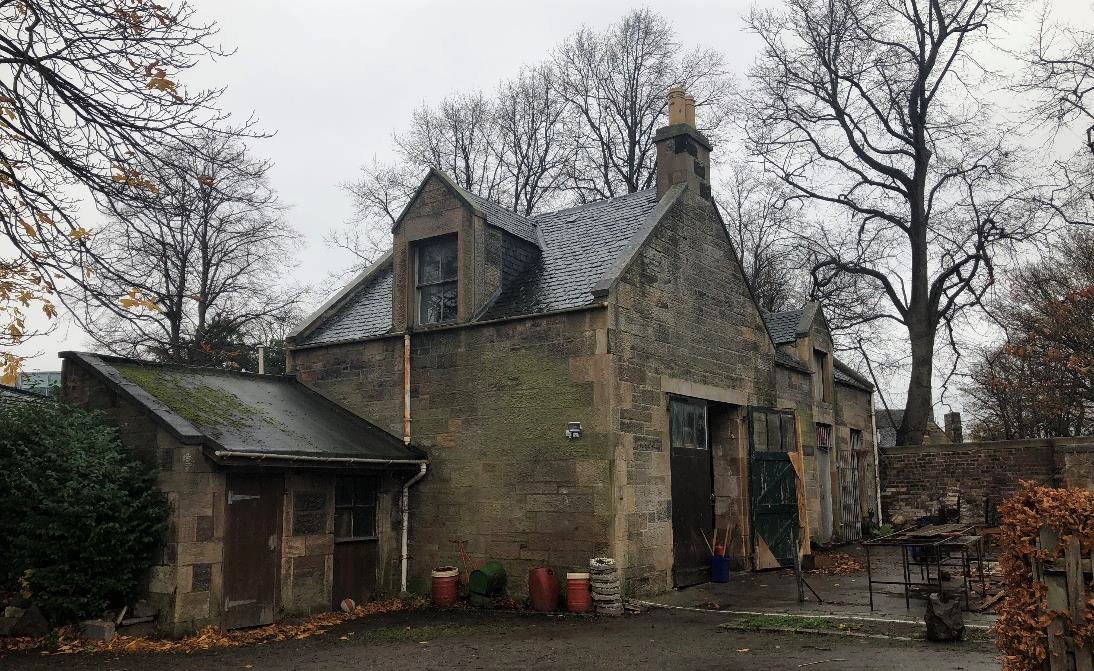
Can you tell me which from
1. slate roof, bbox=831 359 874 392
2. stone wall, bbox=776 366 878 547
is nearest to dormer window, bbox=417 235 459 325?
stone wall, bbox=776 366 878 547

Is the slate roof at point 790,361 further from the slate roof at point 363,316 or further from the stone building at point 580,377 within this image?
the slate roof at point 363,316

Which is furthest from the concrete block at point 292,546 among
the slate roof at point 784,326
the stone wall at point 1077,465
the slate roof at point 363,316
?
the stone wall at point 1077,465

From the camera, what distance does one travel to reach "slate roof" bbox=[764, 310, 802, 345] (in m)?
22.0

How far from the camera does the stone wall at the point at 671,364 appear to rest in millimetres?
13289

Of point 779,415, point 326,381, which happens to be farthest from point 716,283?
point 326,381

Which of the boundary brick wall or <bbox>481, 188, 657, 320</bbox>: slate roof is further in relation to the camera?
the boundary brick wall

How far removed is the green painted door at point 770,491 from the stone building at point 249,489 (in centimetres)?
635

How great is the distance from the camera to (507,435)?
550 inches

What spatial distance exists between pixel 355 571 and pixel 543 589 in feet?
10.8

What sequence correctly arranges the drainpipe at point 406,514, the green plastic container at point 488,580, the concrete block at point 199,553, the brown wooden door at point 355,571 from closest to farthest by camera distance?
the concrete block at point 199,553 → the green plastic container at point 488,580 → the brown wooden door at point 355,571 → the drainpipe at point 406,514

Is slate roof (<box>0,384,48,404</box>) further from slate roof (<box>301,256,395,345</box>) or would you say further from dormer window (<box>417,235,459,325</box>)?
dormer window (<box>417,235,459,325</box>)

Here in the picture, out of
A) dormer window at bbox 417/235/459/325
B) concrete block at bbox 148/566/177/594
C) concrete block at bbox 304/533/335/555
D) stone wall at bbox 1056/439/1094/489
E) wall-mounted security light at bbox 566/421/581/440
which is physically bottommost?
concrete block at bbox 148/566/177/594

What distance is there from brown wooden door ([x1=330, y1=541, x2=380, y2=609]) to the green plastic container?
5.94 feet

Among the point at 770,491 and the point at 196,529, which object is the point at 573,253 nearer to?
the point at 770,491
